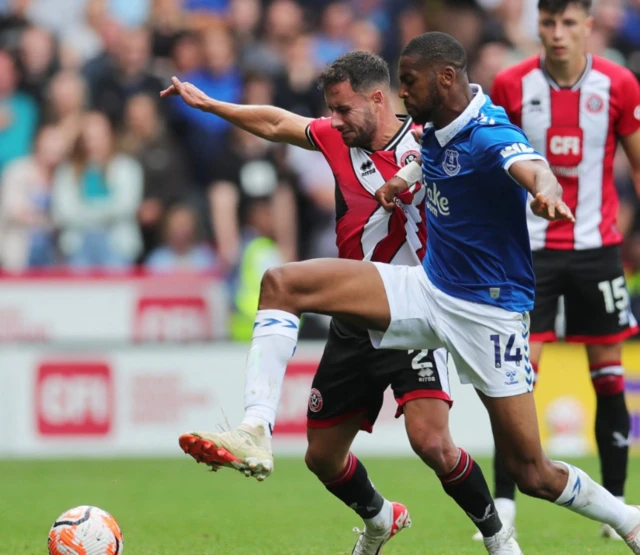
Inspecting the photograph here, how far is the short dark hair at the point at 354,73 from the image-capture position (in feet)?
20.0

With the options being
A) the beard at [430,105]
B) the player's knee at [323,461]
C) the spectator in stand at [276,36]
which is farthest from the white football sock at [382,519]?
the spectator in stand at [276,36]

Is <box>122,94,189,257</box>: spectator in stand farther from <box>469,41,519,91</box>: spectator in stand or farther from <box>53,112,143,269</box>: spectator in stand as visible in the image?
<box>469,41,519,91</box>: spectator in stand

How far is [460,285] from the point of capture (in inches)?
227

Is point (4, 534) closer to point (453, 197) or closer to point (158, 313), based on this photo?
point (453, 197)

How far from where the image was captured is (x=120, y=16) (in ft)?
51.5

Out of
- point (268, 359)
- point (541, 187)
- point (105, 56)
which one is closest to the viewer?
point (541, 187)

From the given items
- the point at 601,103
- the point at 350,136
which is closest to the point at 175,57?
the point at 601,103

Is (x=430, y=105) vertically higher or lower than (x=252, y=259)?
higher

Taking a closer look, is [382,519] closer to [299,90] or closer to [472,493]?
[472,493]

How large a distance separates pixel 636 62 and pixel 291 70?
14.0 ft

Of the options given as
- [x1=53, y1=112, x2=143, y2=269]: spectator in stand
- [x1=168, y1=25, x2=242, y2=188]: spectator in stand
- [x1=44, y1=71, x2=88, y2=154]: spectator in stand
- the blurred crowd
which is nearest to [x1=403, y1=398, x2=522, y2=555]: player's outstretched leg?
the blurred crowd

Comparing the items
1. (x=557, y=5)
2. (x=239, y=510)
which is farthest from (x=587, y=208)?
(x=239, y=510)

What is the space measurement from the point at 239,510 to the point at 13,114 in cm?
744

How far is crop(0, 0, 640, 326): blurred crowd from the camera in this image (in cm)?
1386
